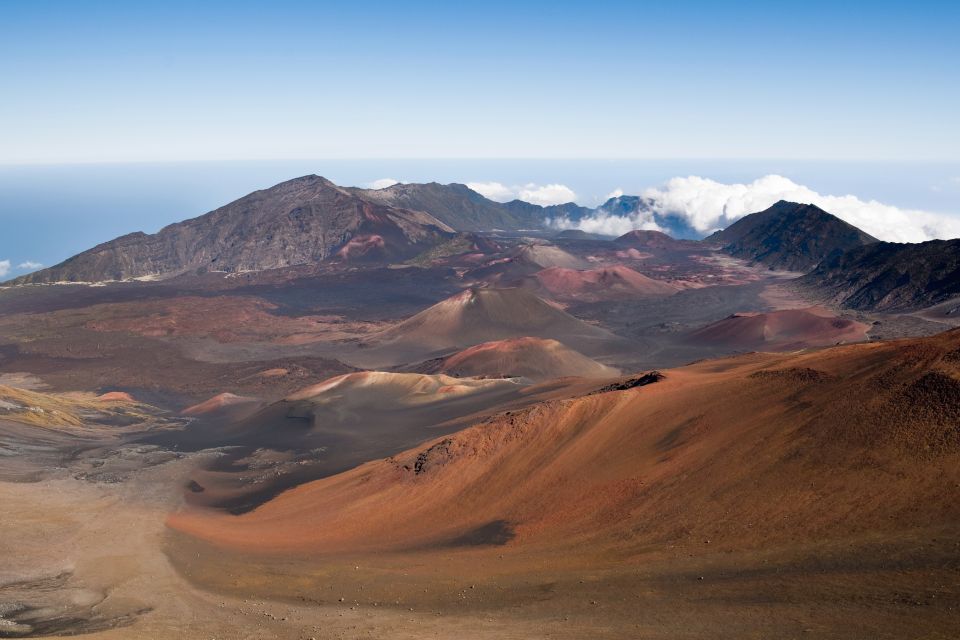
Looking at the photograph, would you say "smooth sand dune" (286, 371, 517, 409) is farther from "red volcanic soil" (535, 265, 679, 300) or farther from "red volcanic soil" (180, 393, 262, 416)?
"red volcanic soil" (535, 265, 679, 300)

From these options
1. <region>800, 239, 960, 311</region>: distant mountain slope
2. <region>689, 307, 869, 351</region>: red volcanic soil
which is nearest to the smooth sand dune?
<region>689, 307, 869, 351</region>: red volcanic soil

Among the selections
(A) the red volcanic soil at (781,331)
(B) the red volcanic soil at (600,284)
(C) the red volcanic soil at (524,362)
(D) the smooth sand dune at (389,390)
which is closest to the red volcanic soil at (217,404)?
(D) the smooth sand dune at (389,390)

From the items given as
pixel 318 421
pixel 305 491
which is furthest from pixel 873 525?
pixel 318 421

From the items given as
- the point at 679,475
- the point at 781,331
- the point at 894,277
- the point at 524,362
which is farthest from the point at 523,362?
the point at 894,277

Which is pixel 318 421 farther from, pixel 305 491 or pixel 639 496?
pixel 639 496

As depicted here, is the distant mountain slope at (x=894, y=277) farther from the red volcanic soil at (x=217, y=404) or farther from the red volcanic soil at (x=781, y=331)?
the red volcanic soil at (x=217, y=404)

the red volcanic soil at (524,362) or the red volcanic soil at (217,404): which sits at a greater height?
the red volcanic soil at (524,362)
